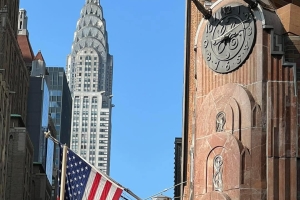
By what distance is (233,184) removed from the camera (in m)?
23.2

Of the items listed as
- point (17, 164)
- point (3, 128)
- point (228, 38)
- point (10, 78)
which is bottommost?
point (17, 164)

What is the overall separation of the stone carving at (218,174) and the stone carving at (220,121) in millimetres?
732

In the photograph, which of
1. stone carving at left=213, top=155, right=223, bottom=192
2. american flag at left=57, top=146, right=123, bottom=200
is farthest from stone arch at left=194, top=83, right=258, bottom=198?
american flag at left=57, top=146, right=123, bottom=200

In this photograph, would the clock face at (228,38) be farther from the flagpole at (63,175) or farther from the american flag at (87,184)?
the flagpole at (63,175)

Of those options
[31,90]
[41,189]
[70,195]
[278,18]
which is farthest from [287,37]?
[31,90]

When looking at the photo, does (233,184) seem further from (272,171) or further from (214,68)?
(214,68)

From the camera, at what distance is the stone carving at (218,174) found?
23.7 m

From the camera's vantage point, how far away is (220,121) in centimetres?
2431

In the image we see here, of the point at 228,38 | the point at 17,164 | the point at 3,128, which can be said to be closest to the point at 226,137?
the point at 228,38

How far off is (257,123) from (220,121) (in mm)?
1415

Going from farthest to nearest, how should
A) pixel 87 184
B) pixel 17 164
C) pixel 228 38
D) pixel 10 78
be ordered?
pixel 10 78
pixel 17 164
pixel 228 38
pixel 87 184

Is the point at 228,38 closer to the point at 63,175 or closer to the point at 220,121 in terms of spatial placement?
the point at 220,121

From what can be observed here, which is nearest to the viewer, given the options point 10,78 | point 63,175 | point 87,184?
point 63,175

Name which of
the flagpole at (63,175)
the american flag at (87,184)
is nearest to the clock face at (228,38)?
the american flag at (87,184)
